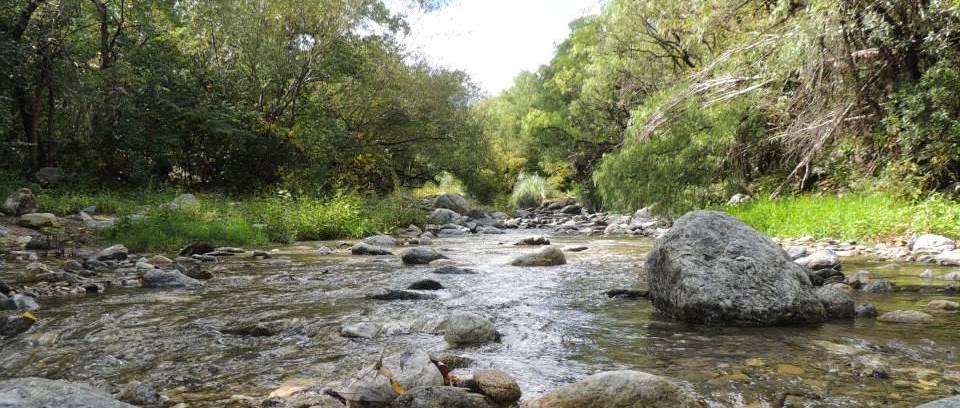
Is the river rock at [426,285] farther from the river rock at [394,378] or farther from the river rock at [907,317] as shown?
the river rock at [907,317]

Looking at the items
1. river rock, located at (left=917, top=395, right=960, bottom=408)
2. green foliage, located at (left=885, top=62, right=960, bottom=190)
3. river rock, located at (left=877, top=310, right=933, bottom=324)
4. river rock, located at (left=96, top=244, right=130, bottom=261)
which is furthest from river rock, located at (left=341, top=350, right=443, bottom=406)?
green foliage, located at (left=885, top=62, right=960, bottom=190)

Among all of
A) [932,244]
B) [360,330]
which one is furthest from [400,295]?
[932,244]

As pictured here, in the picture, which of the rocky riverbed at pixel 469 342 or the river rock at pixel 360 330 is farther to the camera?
the river rock at pixel 360 330

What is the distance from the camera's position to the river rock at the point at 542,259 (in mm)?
8875

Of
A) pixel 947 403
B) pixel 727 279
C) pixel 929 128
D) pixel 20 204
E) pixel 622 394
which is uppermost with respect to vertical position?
pixel 929 128

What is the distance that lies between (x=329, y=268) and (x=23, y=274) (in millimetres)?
3683

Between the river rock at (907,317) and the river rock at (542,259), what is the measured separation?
4.72 meters

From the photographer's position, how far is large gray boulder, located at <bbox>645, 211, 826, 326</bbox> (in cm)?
467

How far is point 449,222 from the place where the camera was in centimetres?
2080

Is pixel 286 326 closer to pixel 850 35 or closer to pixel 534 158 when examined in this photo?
pixel 850 35

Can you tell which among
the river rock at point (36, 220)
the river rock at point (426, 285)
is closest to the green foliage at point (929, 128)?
the river rock at point (426, 285)

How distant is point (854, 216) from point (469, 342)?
9774 millimetres

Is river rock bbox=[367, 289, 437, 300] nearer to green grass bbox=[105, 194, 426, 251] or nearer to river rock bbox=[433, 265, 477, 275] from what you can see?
river rock bbox=[433, 265, 477, 275]

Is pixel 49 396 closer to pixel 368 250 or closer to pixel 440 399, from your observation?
pixel 440 399
